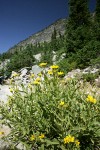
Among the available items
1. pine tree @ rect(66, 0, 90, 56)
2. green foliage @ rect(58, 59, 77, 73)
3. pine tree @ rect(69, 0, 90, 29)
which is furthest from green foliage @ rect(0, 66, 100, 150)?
pine tree @ rect(69, 0, 90, 29)

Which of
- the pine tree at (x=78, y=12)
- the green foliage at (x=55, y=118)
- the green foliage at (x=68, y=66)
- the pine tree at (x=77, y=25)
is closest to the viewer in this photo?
the green foliage at (x=55, y=118)

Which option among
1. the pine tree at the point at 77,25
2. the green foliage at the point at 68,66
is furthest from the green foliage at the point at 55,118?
the pine tree at the point at 77,25

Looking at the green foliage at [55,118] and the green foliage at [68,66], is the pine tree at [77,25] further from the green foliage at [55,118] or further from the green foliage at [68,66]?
the green foliage at [55,118]

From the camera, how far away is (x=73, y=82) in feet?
18.6

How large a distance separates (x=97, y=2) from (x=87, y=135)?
161 feet

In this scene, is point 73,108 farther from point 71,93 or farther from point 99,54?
point 99,54

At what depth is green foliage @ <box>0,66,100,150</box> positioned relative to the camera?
4.73m

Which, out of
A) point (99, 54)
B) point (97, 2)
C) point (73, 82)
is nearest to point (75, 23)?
point (99, 54)

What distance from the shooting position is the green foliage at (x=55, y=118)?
4730 mm

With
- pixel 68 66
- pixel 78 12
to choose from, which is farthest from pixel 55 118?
pixel 78 12

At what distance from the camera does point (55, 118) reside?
16.6 ft

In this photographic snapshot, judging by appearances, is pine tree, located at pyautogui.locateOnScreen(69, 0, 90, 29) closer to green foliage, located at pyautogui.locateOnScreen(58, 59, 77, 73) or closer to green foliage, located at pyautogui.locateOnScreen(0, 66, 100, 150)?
green foliage, located at pyautogui.locateOnScreen(58, 59, 77, 73)

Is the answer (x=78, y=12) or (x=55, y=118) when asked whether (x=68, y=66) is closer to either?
(x=78, y=12)

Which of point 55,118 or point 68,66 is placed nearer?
point 55,118
